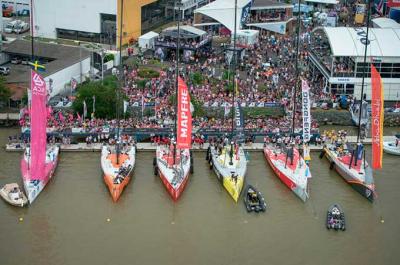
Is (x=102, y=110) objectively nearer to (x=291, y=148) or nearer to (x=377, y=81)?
(x=291, y=148)

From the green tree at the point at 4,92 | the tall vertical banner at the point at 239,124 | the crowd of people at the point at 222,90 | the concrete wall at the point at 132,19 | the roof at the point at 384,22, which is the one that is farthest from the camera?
the roof at the point at 384,22

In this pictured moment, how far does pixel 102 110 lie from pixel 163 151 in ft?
25.4

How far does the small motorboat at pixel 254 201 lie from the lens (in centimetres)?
4184

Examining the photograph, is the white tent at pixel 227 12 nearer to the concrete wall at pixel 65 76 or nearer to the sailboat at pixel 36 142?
the concrete wall at pixel 65 76

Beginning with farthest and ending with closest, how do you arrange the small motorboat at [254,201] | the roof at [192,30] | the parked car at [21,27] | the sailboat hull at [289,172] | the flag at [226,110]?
the parked car at [21,27]
the roof at [192,30]
the flag at [226,110]
the sailboat hull at [289,172]
the small motorboat at [254,201]

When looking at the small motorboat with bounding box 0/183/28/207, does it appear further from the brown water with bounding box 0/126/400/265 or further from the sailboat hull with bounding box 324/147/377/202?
the sailboat hull with bounding box 324/147/377/202

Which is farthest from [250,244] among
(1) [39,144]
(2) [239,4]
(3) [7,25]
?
(3) [7,25]

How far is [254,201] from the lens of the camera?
42.4 metres

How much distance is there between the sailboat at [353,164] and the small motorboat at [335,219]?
11.6ft

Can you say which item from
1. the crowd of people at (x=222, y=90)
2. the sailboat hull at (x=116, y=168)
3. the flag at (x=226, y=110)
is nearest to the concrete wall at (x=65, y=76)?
the crowd of people at (x=222, y=90)

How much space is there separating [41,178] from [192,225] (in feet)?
31.5

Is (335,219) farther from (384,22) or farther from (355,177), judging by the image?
(384,22)

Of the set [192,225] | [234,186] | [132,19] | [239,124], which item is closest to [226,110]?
[239,124]

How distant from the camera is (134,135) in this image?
51125mm
